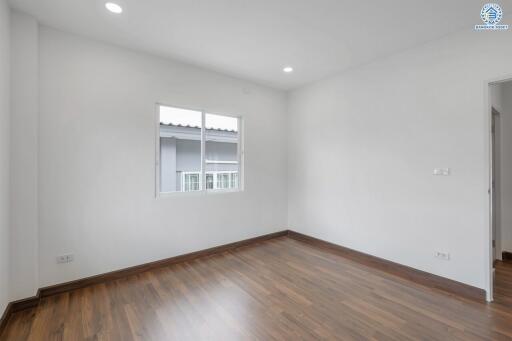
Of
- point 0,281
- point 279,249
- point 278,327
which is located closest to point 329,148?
point 279,249

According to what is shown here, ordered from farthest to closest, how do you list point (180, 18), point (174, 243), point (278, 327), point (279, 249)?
point (279, 249) < point (174, 243) < point (180, 18) < point (278, 327)

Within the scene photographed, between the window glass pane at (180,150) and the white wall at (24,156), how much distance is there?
1343 mm

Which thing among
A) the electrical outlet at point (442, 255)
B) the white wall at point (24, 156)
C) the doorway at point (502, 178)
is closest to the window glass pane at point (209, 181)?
the white wall at point (24, 156)

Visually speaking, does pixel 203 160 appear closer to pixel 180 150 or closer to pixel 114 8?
pixel 180 150

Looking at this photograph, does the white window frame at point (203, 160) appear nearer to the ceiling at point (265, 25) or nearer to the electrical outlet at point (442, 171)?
the ceiling at point (265, 25)

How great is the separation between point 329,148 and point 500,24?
2.33 m

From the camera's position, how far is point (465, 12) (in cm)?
230

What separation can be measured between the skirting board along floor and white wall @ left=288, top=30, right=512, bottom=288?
0.10 m

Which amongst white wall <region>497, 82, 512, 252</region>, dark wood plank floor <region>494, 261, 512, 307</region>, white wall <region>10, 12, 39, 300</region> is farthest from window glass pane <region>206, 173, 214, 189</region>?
white wall <region>497, 82, 512, 252</region>

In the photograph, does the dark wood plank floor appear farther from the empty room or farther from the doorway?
the doorway

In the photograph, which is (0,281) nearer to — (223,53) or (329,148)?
(223,53)

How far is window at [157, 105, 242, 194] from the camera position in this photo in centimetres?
342

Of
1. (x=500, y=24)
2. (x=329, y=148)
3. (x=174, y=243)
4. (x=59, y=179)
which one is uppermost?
(x=500, y=24)

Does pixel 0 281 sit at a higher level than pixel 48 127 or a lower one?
lower
